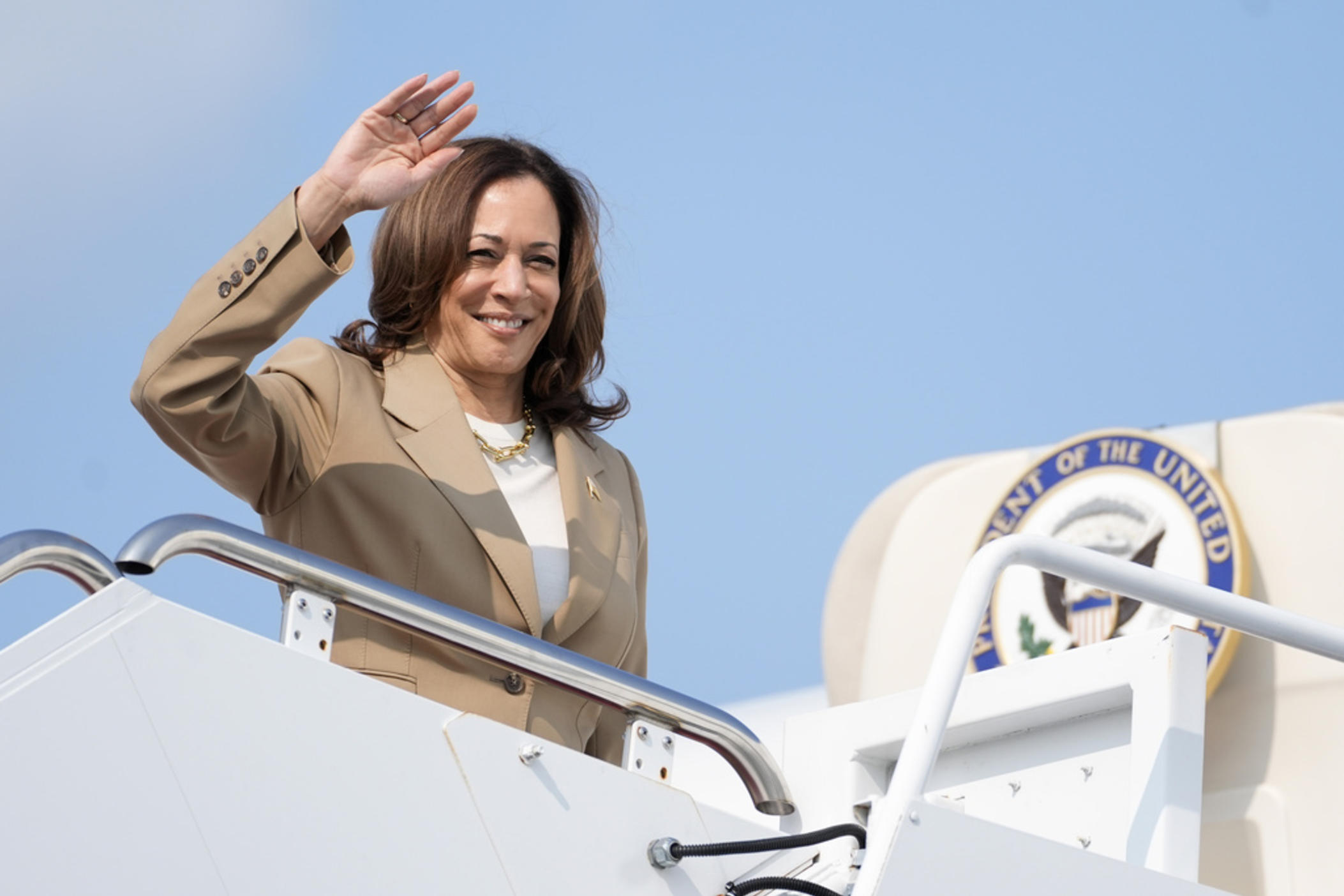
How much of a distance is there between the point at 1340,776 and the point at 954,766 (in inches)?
273

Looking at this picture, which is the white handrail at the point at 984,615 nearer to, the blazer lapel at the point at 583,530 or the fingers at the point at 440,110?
the blazer lapel at the point at 583,530

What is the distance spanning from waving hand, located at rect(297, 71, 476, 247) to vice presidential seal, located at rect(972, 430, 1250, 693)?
26.7ft

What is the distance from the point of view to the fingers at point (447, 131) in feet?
12.1

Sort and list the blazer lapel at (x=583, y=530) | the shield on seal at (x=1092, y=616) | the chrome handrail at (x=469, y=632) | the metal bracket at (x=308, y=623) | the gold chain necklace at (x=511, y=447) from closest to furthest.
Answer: the chrome handrail at (x=469, y=632)
the metal bracket at (x=308, y=623)
the blazer lapel at (x=583, y=530)
the gold chain necklace at (x=511, y=447)
the shield on seal at (x=1092, y=616)

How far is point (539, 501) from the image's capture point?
4.12 metres

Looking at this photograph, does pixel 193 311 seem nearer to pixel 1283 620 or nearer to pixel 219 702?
pixel 219 702

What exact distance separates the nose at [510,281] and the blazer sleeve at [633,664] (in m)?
0.66

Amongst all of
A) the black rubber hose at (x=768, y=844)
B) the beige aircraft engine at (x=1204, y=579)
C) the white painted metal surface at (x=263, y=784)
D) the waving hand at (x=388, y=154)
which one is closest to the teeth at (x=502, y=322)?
the waving hand at (x=388, y=154)

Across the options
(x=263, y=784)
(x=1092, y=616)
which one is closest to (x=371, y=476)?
(x=263, y=784)

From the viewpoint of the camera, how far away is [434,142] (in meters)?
3.69

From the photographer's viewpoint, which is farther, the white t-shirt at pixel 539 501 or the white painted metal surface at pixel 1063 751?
the white t-shirt at pixel 539 501

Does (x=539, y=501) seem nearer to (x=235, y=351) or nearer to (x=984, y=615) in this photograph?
(x=235, y=351)

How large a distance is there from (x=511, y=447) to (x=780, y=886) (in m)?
1.43

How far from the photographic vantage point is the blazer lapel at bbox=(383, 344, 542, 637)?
12.5 feet
